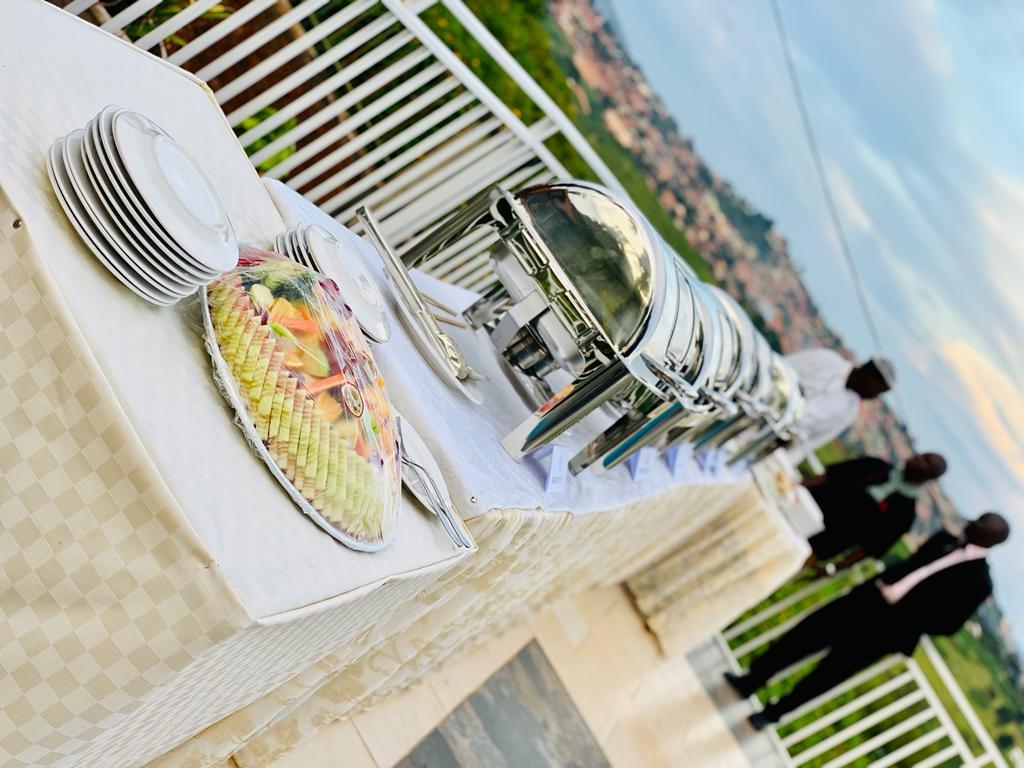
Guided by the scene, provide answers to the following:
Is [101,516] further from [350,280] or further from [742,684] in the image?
[742,684]

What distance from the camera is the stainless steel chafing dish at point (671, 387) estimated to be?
6.00ft

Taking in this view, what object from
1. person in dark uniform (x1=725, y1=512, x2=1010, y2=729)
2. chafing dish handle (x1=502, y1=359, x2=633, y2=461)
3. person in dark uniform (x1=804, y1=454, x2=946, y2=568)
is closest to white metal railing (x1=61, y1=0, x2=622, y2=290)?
chafing dish handle (x1=502, y1=359, x2=633, y2=461)

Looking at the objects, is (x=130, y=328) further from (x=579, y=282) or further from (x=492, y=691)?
(x=492, y=691)

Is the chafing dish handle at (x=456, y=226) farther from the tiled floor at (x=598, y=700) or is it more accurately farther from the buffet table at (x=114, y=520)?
the tiled floor at (x=598, y=700)

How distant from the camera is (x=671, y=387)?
1865 mm

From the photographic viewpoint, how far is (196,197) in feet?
3.12

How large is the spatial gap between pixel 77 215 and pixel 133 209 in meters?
0.05

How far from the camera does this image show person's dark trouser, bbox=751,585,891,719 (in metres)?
3.98

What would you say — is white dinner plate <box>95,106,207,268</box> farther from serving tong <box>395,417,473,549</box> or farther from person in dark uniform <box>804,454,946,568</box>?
person in dark uniform <box>804,454,946,568</box>

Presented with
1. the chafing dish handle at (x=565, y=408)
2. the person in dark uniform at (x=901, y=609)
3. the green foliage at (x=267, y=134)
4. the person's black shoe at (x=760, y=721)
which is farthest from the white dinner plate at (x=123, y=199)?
the person's black shoe at (x=760, y=721)

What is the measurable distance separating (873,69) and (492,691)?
448 cm

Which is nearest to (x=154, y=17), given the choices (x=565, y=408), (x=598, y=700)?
(x=565, y=408)

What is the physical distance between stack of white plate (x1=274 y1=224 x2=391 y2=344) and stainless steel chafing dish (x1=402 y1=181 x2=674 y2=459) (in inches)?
12.9

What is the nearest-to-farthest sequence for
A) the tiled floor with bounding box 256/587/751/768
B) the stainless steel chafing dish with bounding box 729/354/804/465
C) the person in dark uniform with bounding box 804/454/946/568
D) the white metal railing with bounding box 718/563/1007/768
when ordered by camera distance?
1. the tiled floor with bounding box 256/587/751/768
2. the stainless steel chafing dish with bounding box 729/354/804/465
3. the person in dark uniform with bounding box 804/454/946/568
4. the white metal railing with bounding box 718/563/1007/768
